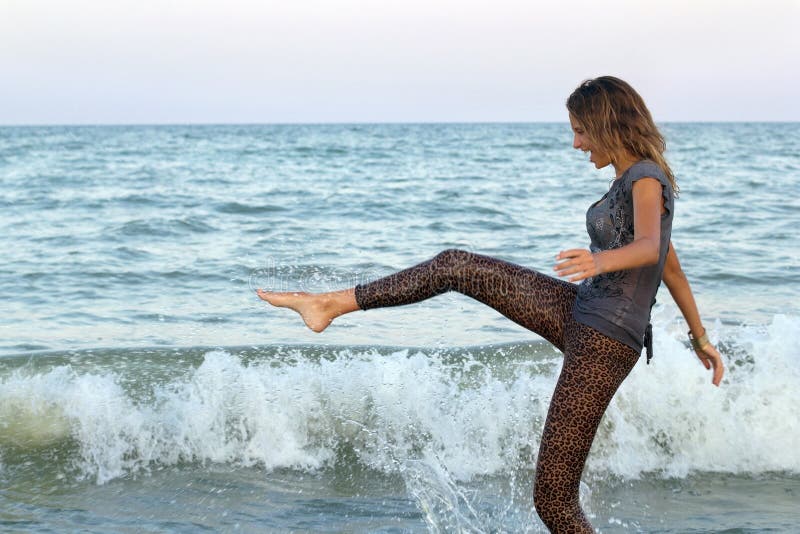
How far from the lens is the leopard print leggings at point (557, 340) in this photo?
10.7 ft

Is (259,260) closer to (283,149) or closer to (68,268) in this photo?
(68,268)

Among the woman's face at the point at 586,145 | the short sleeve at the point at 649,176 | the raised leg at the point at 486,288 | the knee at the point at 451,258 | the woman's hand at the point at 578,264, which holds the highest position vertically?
the woman's face at the point at 586,145

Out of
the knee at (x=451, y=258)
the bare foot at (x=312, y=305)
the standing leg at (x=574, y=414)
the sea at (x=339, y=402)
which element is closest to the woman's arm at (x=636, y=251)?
the standing leg at (x=574, y=414)

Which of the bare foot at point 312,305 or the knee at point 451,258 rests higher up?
the knee at point 451,258

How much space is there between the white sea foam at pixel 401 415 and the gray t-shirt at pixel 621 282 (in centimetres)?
263

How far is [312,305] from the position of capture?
3461mm

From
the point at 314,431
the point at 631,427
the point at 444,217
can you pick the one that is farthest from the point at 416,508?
the point at 444,217

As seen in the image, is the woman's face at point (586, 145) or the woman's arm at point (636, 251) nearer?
the woman's arm at point (636, 251)

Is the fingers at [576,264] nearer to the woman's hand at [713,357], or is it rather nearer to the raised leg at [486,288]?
the raised leg at [486,288]

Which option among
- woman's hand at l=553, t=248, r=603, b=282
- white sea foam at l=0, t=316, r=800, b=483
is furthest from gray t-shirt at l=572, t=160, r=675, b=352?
white sea foam at l=0, t=316, r=800, b=483

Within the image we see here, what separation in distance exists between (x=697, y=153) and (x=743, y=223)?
20891mm

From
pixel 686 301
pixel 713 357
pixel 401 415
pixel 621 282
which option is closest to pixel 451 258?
pixel 621 282

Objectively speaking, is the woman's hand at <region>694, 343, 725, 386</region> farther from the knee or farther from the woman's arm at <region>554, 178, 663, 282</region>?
the knee

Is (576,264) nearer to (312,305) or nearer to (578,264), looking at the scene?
(578,264)
